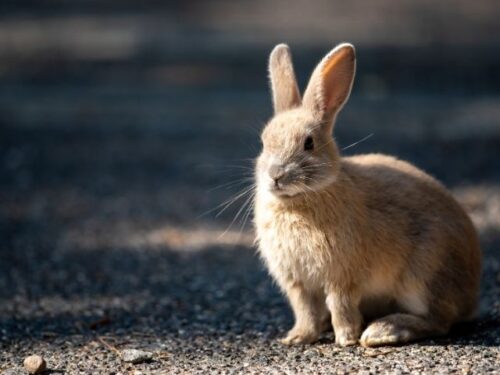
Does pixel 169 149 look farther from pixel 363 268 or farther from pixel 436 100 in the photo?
pixel 363 268

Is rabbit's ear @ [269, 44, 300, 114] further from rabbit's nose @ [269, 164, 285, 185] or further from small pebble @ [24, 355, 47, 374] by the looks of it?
small pebble @ [24, 355, 47, 374]

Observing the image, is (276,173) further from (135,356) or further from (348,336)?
(135,356)

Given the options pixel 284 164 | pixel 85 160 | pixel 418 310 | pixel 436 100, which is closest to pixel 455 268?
pixel 418 310

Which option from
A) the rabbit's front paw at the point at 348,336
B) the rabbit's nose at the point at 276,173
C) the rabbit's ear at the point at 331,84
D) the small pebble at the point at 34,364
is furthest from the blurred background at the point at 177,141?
the rabbit's nose at the point at 276,173

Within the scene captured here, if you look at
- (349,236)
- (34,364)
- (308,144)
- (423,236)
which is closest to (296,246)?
(349,236)

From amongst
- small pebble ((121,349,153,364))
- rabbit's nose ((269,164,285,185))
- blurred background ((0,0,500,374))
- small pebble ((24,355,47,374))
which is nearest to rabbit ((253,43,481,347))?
rabbit's nose ((269,164,285,185))

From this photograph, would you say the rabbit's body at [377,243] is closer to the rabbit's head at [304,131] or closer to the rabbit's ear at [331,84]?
the rabbit's head at [304,131]
